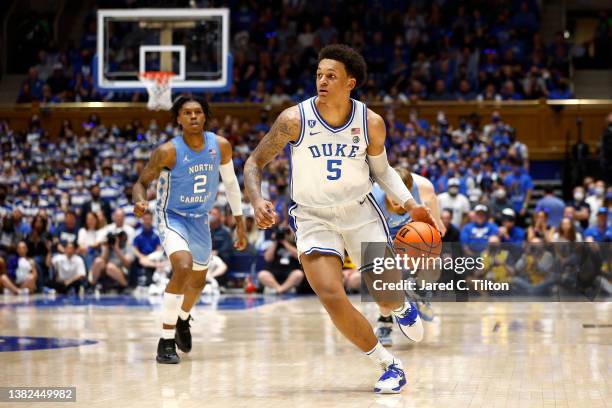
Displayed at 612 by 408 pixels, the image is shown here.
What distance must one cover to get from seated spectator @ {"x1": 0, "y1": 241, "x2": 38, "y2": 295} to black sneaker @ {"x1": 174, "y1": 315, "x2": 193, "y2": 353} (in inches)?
404

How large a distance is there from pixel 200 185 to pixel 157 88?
11.6 m

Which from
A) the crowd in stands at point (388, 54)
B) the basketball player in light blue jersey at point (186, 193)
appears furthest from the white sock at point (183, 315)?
the crowd in stands at point (388, 54)

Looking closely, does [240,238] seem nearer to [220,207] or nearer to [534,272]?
[534,272]

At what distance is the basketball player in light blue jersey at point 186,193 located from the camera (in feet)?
28.2

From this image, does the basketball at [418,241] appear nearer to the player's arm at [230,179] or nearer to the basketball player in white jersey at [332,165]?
the basketball player in white jersey at [332,165]

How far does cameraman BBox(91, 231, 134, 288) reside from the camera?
60.3 ft

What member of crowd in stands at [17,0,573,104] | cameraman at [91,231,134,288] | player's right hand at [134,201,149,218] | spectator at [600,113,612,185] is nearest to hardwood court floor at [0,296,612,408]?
player's right hand at [134,201,149,218]

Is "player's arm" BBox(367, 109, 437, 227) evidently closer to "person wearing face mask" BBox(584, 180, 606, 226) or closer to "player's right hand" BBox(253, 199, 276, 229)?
"player's right hand" BBox(253, 199, 276, 229)

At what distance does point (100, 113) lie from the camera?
1017 inches

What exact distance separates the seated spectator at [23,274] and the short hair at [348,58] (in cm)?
1293

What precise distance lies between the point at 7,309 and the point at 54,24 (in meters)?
17.8

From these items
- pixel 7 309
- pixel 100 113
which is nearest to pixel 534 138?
pixel 100 113

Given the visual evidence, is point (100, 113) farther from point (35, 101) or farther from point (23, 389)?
point (23, 389)

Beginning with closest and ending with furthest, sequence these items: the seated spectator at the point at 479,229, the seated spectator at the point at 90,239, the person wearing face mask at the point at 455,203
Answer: the seated spectator at the point at 479,229 → the person wearing face mask at the point at 455,203 → the seated spectator at the point at 90,239
